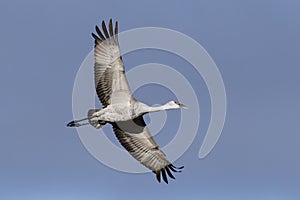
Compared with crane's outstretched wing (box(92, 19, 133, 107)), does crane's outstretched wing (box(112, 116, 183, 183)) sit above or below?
below

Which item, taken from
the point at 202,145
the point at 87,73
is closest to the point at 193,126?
the point at 202,145

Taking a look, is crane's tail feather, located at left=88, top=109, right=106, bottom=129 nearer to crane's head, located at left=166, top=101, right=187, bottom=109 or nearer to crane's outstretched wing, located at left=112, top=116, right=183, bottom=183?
crane's outstretched wing, located at left=112, top=116, right=183, bottom=183

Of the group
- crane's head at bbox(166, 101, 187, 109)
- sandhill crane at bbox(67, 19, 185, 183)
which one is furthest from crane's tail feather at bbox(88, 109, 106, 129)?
crane's head at bbox(166, 101, 187, 109)

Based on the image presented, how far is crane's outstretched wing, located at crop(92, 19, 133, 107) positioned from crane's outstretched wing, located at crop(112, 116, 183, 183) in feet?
4.31

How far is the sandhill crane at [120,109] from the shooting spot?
222 feet

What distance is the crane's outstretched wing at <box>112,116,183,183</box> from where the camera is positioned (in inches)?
2714

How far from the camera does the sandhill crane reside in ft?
222

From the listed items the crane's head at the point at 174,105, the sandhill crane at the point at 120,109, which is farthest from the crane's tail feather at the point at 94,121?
the crane's head at the point at 174,105

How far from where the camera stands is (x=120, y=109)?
6762 centimetres

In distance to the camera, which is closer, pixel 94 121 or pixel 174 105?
pixel 174 105

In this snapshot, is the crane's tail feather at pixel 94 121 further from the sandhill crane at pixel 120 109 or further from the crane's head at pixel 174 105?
the crane's head at pixel 174 105

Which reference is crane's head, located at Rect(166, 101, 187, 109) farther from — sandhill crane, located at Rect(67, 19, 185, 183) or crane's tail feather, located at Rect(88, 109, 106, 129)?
crane's tail feather, located at Rect(88, 109, 106, 129)

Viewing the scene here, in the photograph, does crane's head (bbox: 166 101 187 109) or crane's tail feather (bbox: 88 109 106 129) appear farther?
crane's tail feather (bbox: 88 109 106 129)

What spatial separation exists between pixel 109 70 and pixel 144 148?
147 inches
